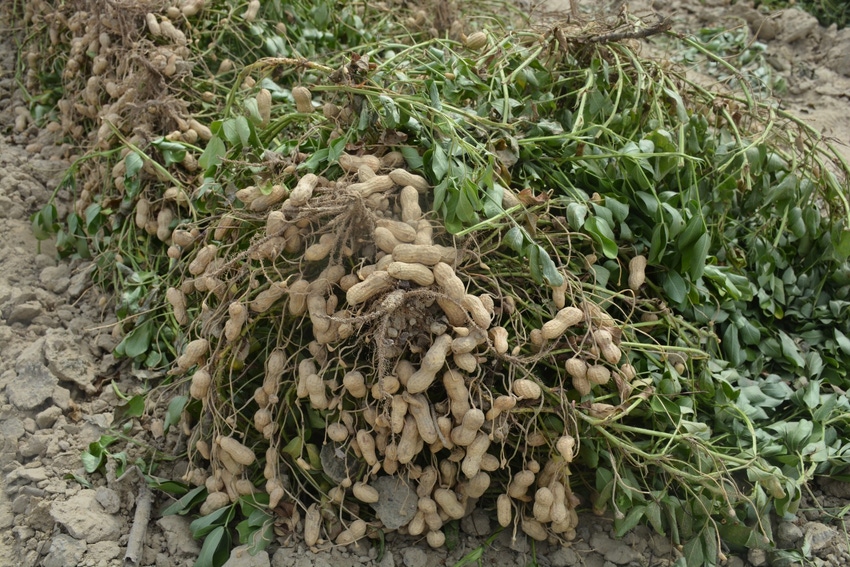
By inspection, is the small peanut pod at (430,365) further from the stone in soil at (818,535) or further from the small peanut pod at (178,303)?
the stone in soil at (818,535)

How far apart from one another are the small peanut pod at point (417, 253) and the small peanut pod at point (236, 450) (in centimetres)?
65

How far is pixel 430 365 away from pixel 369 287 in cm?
23

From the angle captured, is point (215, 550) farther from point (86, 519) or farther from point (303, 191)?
point (303, 191)

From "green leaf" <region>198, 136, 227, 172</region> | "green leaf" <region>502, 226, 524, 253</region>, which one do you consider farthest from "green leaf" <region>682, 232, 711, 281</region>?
"green leaf" <region>198, 136, 227, 172</region>

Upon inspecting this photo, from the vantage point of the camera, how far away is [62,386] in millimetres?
2449

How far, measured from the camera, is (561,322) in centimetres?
200

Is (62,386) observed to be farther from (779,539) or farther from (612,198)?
(779,539)

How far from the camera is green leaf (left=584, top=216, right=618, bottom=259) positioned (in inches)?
85.6

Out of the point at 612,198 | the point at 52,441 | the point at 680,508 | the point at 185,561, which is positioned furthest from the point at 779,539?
the point at 52,441

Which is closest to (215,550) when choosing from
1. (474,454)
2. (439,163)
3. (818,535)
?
(474,454)

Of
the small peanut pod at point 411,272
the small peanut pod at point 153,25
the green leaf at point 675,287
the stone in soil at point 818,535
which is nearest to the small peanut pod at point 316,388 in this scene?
the small peanut pod at point 411,272

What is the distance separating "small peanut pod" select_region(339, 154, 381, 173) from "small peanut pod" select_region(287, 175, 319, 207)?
3.5 inches

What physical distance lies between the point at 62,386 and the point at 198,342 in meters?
0.61

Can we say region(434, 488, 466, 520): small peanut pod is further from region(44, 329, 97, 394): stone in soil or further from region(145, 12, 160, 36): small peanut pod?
region(145, 12, 160, 36): small peanut pod
